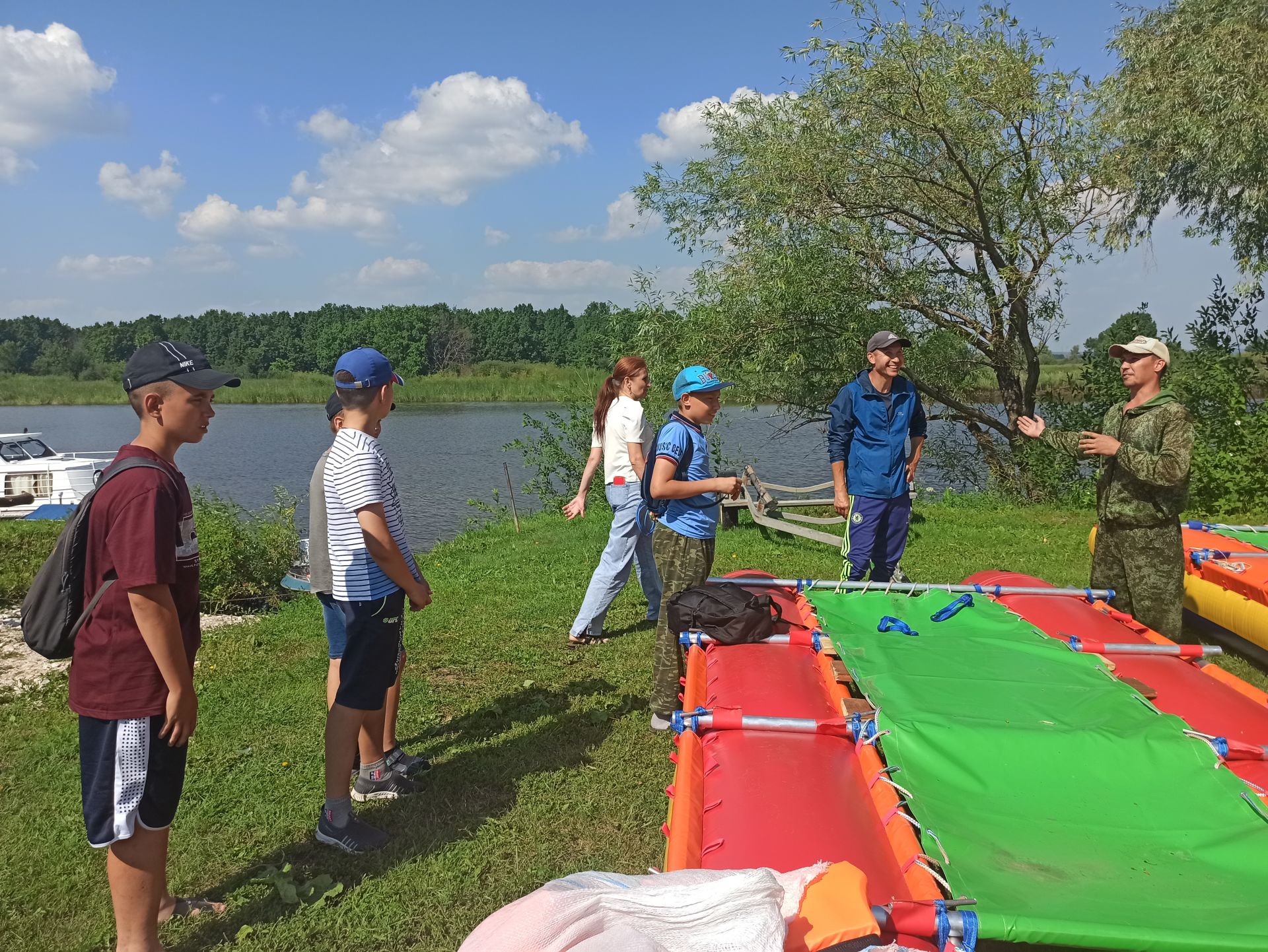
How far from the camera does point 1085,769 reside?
10.3 feet

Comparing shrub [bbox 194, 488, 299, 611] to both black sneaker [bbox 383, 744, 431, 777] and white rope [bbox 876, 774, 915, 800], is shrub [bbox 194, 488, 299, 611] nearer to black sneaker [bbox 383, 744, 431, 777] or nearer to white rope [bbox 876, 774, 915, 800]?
black sneaker [bbox 383, 744, 431, 777]

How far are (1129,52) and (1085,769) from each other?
14054 millimetres

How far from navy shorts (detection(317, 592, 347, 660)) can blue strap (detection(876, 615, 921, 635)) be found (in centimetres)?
274

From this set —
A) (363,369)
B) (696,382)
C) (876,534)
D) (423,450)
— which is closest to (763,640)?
(696,382)

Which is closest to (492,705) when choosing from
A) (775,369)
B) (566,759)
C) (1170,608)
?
(566,759)

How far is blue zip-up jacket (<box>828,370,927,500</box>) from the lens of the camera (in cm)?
571

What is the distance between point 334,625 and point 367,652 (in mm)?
283

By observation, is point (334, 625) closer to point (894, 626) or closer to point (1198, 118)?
point (894, 626)

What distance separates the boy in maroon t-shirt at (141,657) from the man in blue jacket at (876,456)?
404 centimetres

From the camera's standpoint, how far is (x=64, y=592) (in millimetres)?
2752

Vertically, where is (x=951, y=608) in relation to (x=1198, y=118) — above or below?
below

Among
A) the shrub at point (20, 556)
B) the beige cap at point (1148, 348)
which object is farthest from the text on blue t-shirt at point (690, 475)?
the shrub at point (20, 556)

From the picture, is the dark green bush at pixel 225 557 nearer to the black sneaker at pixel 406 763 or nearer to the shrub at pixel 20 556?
the shrub at pixel 20 556

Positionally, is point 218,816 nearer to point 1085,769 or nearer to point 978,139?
point 1085,769
